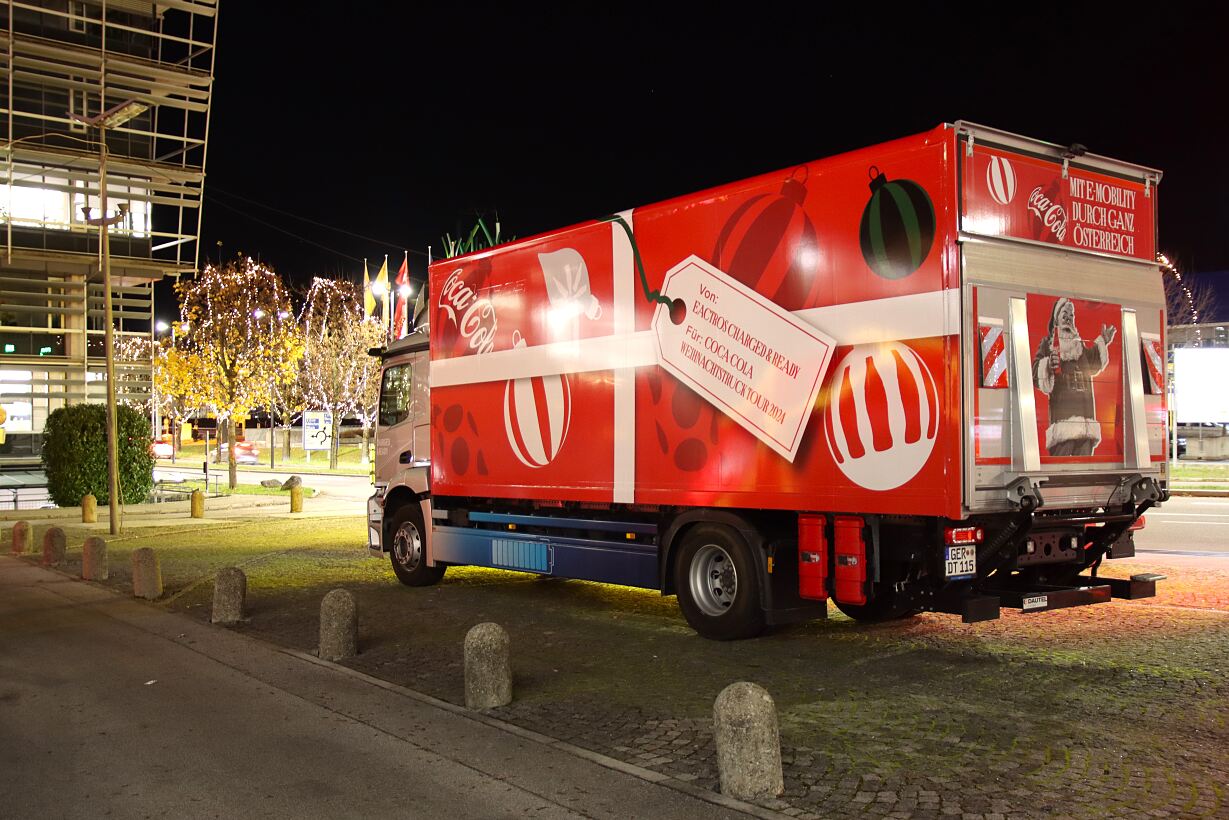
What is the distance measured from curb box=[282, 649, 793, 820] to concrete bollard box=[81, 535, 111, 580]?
277 inches

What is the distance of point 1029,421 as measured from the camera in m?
7.72

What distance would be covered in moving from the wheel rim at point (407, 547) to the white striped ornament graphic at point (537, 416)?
8.03ft

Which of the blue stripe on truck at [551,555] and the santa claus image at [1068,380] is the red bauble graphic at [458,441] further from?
the santa claus image at [1068,380]

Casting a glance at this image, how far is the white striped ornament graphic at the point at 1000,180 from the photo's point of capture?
25.5ft

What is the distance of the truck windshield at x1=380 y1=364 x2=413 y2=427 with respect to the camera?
44.9 ft

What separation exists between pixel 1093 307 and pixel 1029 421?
1.41 metres

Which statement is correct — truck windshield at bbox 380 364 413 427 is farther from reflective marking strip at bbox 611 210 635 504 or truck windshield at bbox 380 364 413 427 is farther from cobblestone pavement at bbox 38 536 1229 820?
reflective marking strip at bbox 611 210 635 504

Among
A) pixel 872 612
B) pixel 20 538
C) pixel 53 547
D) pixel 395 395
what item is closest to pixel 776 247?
pixel 872 612

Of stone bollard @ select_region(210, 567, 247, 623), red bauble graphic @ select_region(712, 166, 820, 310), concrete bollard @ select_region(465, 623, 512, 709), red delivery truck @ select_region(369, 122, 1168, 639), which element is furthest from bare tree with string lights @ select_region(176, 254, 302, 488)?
concrete bollard @ select_region(465, 623, 512, 709)

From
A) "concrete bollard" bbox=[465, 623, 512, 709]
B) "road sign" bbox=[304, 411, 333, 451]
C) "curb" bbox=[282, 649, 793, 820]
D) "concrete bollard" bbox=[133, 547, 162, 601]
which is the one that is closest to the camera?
"curb" bbox=[282, 649, 793, 820]

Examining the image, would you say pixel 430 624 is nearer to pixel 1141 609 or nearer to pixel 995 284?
pixel 995 284

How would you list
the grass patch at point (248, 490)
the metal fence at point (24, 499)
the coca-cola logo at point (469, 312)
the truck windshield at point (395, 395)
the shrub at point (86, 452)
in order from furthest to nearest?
the grass patch at point (248, 490) → the metal fence at point (24, 499) → the shrub at point (86, 452) → the truck windshield at point (395, 395) → the coca-cola logo at point (469, 312)

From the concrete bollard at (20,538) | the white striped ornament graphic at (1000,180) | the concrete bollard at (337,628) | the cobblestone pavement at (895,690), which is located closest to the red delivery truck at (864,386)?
the white striped ornament graphic at (1000,180)

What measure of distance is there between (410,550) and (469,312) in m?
3.23
